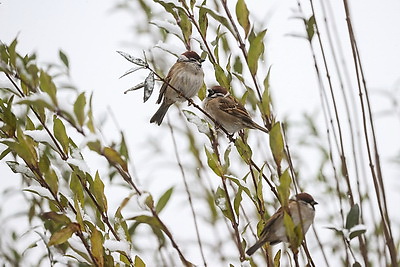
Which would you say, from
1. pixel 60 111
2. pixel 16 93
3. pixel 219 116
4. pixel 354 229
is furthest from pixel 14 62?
pixel 219 116

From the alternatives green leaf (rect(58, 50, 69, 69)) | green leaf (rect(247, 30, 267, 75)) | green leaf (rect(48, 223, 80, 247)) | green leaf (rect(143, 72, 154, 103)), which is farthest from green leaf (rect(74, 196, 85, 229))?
green leaf (rect(58, 50, 69, 69))

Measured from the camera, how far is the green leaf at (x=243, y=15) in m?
1.29

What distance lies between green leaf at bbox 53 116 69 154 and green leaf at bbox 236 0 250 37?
19.5 inches

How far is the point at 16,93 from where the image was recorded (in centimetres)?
120

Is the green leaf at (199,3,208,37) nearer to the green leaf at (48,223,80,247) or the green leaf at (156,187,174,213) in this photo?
the green leaf at (156,187,174,213)

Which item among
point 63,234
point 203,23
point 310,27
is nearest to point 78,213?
point 63,234

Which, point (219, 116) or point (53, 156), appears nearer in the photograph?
point (53, 156)

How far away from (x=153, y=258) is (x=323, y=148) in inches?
36.6

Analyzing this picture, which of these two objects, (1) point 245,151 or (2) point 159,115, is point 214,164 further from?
(2) point 159,115

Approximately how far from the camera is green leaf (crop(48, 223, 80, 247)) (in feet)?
3.21

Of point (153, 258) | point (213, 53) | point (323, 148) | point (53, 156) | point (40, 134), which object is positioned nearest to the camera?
point (40, 134)

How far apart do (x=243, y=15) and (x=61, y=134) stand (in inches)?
20.5

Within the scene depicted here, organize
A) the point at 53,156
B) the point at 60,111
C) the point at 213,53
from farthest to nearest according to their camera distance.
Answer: the point at 53,156 → the point at 213,53 → the point at 60,111

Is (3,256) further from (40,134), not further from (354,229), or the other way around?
(354,229)
